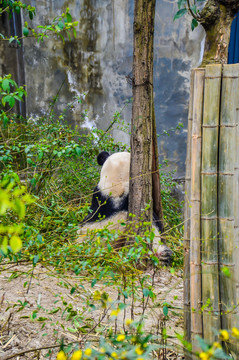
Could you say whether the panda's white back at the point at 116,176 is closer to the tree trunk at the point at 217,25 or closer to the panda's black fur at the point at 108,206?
the panda's black fur at the point at 108,206

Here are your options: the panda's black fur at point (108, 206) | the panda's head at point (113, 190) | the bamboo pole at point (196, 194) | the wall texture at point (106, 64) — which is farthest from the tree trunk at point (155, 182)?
the wall texture at point (106, 64)

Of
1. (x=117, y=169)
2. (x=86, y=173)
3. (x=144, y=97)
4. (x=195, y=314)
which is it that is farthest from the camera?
(x=86, y=173)

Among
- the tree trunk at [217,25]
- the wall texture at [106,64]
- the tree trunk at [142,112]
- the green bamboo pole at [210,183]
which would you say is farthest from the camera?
the wall texture at [106,64]

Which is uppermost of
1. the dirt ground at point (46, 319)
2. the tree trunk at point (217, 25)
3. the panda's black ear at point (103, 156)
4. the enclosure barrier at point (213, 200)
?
the tree trunk at point (217, 25)

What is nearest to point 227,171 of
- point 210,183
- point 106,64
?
point 210,183

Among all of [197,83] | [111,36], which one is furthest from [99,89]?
[197,83]

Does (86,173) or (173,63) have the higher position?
(173,63)

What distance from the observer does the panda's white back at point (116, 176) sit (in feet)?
10.5

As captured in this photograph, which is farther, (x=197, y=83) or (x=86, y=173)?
(x=86, y=173)

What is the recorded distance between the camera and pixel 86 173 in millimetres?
4051

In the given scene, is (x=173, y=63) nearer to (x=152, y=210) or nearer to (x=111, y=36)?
(x=111, y=36)

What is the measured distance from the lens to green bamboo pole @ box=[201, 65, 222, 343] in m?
1.76

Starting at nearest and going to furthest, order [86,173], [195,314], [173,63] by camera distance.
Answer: [195,314], [86,173], [173,63]

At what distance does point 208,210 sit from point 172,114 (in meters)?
3.41
